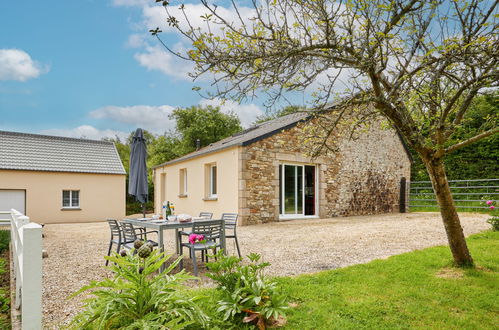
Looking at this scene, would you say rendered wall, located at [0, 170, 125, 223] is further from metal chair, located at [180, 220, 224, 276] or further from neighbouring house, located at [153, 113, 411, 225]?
metal chair, located at [180, 220, 224, 276]

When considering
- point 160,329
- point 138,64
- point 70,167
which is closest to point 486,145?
point 138,64

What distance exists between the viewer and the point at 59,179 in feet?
54.0

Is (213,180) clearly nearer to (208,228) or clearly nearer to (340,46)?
(208,228)

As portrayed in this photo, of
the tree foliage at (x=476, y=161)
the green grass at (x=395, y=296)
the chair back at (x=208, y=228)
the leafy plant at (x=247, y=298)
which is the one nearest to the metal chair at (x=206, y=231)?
the chair back at (x=208, y=228)

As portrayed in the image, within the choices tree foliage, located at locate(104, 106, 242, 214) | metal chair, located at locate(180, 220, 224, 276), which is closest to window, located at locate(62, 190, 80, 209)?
tree foliage, located at locate(104, 106, 242, 214)

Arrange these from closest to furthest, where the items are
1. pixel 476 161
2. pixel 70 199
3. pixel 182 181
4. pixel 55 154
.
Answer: pixel 476 161 < pixel 182 181 < pixel 70 199 < pixel 55 154

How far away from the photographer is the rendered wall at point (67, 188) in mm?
15648

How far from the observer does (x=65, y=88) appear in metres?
12.0

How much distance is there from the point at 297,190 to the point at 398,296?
9584 mm

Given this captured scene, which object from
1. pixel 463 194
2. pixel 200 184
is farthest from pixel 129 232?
pixel 463 194

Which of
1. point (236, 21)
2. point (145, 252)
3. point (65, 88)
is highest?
point (65, 88)

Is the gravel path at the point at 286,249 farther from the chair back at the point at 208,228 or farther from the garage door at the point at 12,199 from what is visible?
the garage door at the point at 12,199

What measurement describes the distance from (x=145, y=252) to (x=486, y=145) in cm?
1708

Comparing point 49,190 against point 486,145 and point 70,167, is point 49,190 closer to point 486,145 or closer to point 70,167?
point 70,167
